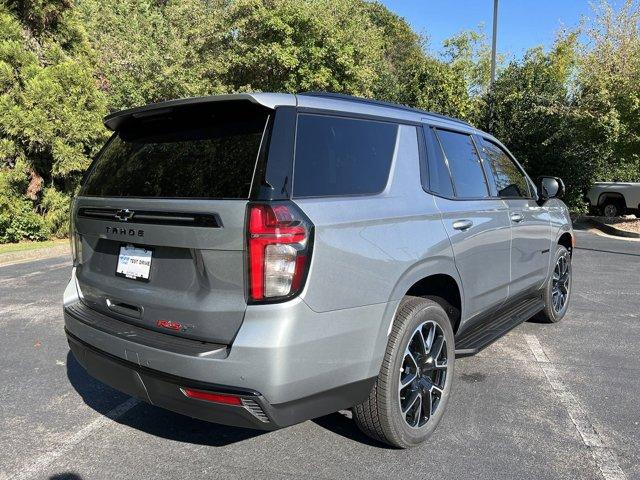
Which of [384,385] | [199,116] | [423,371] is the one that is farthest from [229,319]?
[423,371]

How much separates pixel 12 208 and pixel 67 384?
958 cm

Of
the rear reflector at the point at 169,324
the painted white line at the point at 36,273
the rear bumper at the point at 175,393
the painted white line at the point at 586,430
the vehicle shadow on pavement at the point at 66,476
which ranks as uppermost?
the rear reflector at the point at 169,324

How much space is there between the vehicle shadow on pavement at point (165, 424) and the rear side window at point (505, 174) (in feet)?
8.74

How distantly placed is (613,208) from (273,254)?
1642 centimetres

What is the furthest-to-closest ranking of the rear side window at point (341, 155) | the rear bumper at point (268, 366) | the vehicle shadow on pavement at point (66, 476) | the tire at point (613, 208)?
the tire at point (613, 208)
the vehicle shadow on pavement at point (66, 476)
the rear side window at point (341, 155)
the rear bumper at point (268, 366)

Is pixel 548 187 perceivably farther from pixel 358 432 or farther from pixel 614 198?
pixel 614 198

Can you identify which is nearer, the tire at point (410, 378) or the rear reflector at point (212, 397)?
the rear reflector at point (212, 397)

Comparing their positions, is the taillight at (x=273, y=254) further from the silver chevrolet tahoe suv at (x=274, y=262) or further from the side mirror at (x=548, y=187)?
the side mirror at (x=548, y=187)

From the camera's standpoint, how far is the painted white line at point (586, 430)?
282 cm

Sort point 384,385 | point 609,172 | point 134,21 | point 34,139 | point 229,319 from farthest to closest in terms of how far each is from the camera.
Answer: point 134,21 < point 609,172 < point 34,139 < point 384,385 < point 229,319

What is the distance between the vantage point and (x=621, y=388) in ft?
12.6

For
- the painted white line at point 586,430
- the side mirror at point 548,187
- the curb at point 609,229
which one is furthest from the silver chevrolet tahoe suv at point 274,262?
the curb at point 609,229

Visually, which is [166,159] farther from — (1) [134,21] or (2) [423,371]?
(1) [134,21]

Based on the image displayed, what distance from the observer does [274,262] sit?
2262 millimetres
